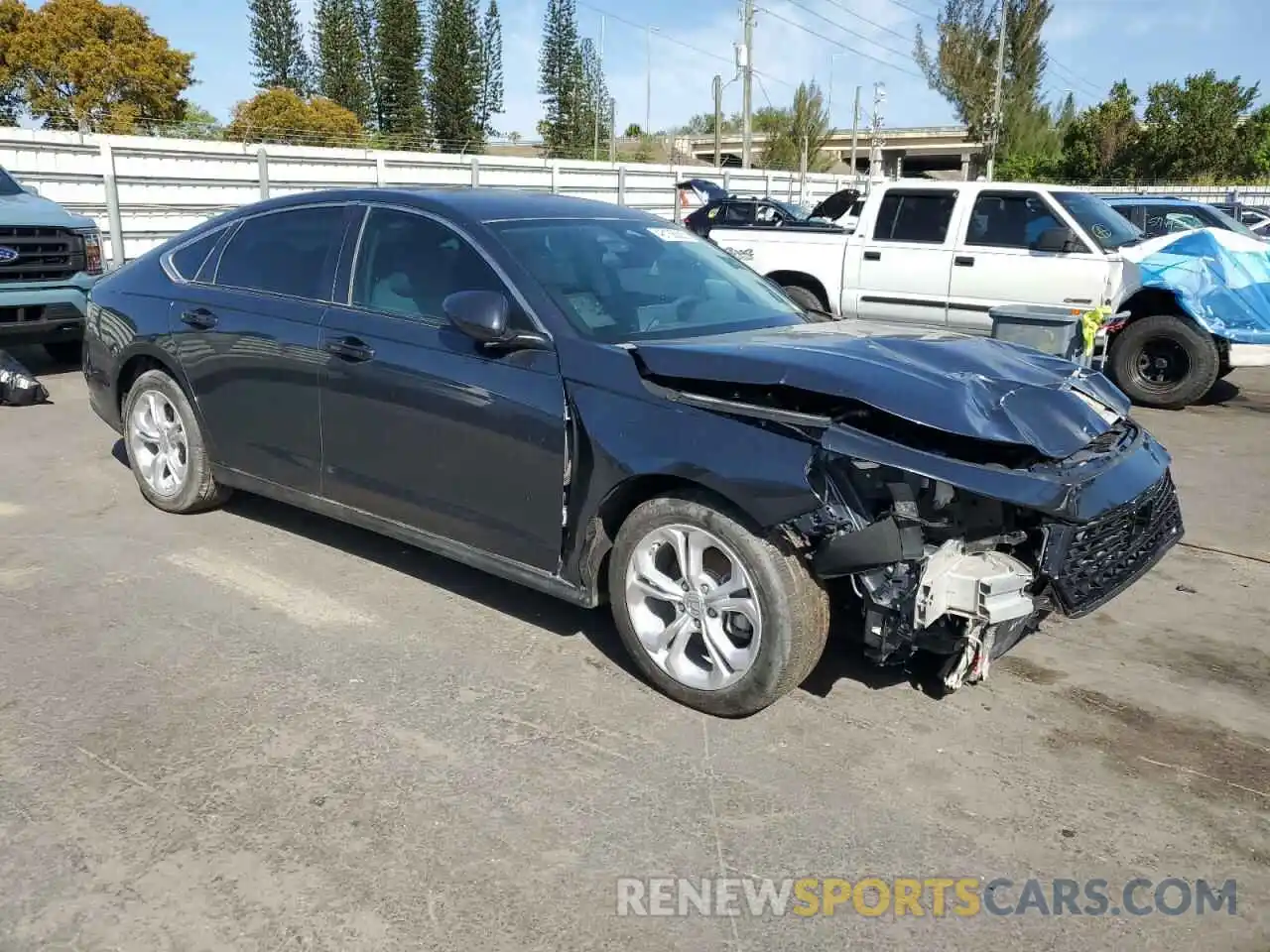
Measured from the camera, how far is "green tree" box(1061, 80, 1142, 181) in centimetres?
4959

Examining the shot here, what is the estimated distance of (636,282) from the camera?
440 cm

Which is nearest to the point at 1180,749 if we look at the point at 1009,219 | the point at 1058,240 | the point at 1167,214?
the point at 1058,240

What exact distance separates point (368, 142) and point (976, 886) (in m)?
52.4

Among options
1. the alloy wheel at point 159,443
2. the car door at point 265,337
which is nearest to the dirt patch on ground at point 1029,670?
the car door at point 265,337

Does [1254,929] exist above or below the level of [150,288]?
below

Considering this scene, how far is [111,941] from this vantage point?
8.38ft

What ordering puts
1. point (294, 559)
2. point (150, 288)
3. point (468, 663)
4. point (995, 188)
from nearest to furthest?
point (468, 663) → point (294, 559) → point (150, 288) → point (995, 188)

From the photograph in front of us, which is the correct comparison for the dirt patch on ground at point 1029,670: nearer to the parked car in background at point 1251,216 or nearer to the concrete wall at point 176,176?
the concrete wall at point 176,176

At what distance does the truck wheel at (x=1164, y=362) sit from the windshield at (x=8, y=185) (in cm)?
998

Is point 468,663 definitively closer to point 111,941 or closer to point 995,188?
point 111,941

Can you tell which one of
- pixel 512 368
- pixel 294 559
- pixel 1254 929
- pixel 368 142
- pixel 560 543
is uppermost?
pixel 368 142

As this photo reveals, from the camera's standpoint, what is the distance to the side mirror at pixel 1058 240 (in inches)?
363

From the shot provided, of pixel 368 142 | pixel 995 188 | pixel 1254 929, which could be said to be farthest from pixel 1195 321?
pixel 368 142

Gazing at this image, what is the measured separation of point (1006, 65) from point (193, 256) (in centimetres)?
6911
